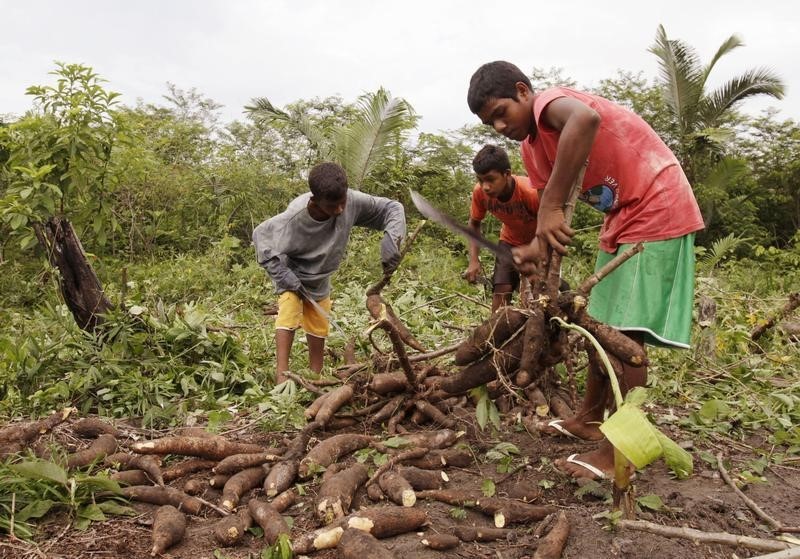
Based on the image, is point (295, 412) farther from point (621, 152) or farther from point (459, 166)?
point (459, 166)

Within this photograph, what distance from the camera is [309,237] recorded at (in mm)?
3543

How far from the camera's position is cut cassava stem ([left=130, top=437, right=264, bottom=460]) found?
244cm

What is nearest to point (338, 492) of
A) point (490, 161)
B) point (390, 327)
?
point (390, 327)

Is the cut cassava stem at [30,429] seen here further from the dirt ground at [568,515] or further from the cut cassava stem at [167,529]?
the cut cassava stem at [167,529]

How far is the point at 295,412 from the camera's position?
9.25 ft

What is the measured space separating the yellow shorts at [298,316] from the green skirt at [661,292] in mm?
1997

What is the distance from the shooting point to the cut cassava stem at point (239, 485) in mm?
2160

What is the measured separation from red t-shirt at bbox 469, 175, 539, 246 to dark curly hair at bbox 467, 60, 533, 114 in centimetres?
174

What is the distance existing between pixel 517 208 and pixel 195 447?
2431mm

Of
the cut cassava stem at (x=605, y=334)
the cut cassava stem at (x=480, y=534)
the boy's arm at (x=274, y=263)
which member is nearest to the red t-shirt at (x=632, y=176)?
the cut cassava stem at (x=605, y=334)

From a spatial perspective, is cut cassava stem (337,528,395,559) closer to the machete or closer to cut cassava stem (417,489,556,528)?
cut cassava stem (417,489,556,528)

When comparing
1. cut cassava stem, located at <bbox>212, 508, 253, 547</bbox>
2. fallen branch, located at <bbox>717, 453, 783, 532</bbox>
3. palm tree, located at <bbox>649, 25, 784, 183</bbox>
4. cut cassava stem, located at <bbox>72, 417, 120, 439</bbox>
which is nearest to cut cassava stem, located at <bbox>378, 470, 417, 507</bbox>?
cut cassava stem, located at <bbox>212, 508, 253, 547</bbox>

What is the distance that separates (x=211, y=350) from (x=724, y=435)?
9.29ft

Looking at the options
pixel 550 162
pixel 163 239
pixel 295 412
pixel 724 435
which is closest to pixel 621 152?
pixel 550 162
